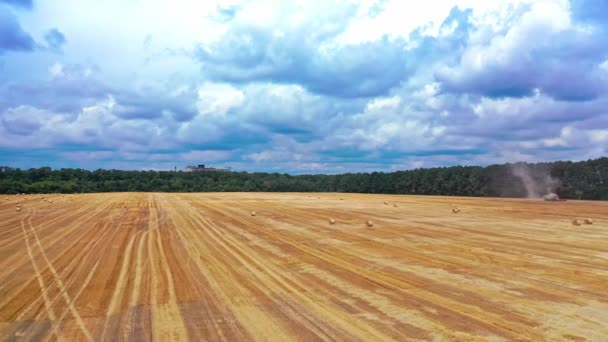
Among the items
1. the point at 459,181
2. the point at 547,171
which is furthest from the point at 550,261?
the point at 459,181

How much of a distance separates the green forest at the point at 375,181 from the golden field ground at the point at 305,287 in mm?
39071

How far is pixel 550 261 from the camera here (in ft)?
37.7

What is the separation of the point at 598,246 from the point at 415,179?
6595 cm

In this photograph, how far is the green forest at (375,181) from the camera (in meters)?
51.5

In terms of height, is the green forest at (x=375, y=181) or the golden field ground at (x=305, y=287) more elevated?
the green forest at (x=375, y=181)

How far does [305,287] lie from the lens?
8945 mm

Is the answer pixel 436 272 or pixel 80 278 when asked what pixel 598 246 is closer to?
pixel 436 272

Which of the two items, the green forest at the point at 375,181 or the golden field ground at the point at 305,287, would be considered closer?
the golden field ground at the point at 305,287

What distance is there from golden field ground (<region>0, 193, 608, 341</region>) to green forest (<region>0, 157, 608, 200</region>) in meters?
39.1

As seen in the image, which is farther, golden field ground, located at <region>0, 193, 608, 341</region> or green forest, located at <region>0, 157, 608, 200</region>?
green forest, located at <region>0, 157, 608, 200</region>

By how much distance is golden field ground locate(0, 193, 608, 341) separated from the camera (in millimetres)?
6426

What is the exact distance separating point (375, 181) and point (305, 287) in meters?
84.0

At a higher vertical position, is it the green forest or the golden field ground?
the green forest

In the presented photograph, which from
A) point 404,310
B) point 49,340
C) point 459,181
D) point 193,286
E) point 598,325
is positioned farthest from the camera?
point 459,181
